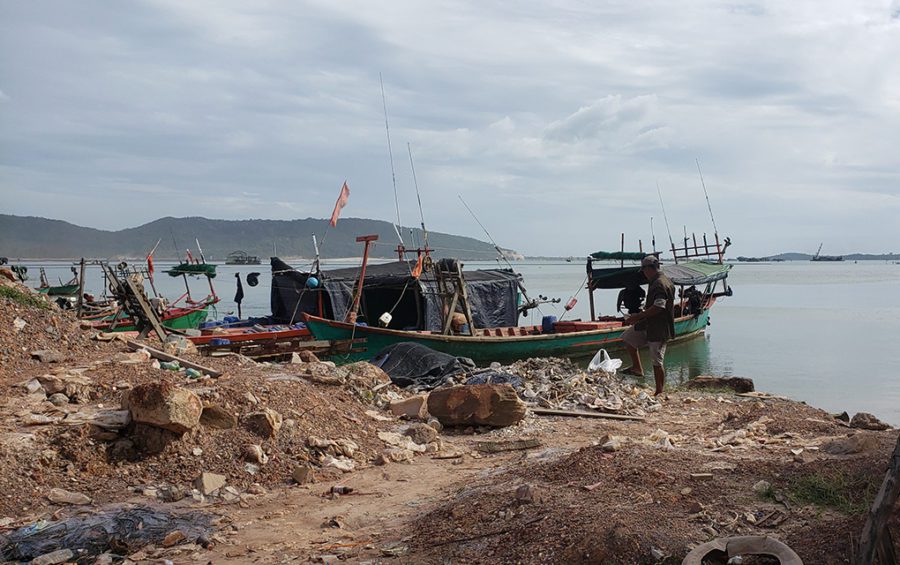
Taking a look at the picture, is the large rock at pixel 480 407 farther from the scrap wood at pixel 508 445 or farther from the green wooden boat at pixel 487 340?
the green wooden boat at pixel 487 340

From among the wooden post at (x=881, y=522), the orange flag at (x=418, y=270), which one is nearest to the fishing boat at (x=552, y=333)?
the orange flag at (x=418, y=270)

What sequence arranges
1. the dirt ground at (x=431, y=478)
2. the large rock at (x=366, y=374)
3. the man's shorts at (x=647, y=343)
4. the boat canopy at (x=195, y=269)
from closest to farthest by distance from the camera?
1. the dirt ground at (x=431, y=478)
2. the large rock at (x=366, y=374)
3. the man's shorts at (x=647, y=343)
4. the boat canopy at (x=195, y=269)

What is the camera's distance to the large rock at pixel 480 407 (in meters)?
8.49

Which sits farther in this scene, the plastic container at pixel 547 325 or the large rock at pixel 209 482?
the plastic container at pixel 547 325

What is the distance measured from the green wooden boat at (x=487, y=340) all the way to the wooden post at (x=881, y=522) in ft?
35.9

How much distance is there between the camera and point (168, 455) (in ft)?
20.8

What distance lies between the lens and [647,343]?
419 inches

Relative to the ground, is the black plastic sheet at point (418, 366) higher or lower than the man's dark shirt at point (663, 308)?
lower

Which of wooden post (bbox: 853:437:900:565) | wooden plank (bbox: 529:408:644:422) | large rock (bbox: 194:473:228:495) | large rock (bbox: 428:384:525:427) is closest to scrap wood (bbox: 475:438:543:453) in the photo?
large rock (bbox: 428:384:525:427)

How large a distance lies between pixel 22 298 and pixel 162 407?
19.1ft

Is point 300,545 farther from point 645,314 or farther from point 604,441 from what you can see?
point 645,314

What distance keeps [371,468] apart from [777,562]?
4053 mm

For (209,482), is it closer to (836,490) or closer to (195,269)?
(836,490)

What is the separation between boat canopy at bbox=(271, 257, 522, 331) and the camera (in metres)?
18.8
